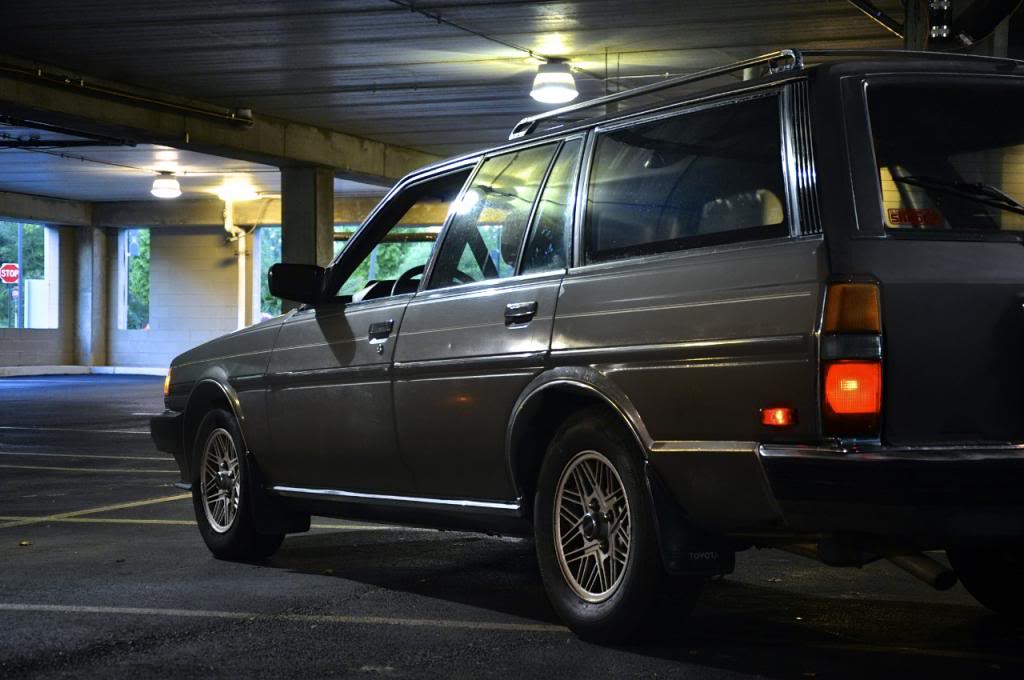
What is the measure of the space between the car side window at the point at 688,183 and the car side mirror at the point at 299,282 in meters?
1.86

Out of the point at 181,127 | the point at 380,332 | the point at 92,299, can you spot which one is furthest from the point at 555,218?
the point at 92,299

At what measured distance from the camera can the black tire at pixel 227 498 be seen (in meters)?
7.35

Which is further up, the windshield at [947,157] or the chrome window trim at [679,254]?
the windshield at [947,157]

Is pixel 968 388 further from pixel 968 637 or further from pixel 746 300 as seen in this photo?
pixel 968 637

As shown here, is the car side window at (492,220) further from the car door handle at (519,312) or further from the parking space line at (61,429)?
the parking space line at (61,429)

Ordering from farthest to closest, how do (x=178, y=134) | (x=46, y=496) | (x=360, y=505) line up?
1. (x=178, y=134)
2. (x=46, y=496)
3. (x=360, y=505)

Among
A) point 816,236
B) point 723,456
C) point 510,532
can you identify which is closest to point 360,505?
point 510,532

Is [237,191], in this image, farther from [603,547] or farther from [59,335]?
[603,547]

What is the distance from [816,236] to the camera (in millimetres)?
4469

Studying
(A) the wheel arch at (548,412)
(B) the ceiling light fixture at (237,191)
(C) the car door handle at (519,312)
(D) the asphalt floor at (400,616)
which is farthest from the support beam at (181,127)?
(A) the wheel arch at (548,412)

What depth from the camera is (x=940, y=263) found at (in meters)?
4.45

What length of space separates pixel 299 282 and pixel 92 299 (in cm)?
3552

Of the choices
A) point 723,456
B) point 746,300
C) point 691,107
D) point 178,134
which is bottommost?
point 723,456

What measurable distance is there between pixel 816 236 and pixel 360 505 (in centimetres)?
284
